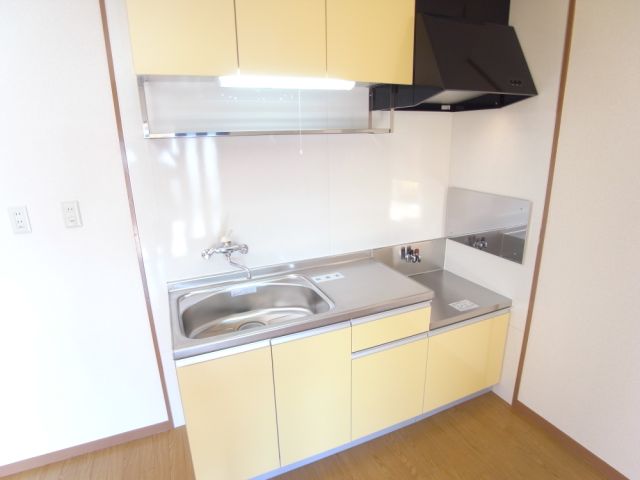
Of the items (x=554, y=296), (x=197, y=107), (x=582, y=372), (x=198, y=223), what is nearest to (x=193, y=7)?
(x=197, y=107)

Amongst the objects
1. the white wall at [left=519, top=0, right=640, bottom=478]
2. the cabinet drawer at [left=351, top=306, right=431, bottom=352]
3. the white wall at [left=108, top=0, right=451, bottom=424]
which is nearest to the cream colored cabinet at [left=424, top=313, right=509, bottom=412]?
the cabinet drawer at [left=351, top=306, right=431, bottom=352]

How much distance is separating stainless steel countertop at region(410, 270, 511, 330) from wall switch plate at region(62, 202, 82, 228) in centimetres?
175

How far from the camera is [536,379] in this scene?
194 cm

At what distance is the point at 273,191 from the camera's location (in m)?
1.87

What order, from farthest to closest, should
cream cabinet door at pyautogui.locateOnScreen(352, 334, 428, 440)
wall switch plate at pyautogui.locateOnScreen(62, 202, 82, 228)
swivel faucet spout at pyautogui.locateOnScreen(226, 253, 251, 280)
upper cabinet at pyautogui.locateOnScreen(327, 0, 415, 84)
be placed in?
swivel faucet spout at pyautogui.locateOnScreen(226, 253, 251, 280) < cream cabinet door at pyautogui.locateOnScreen(352, 334, 428, 440) < wall switch plate at pyautogui.locateOnScreen(62, 202, 82, 228) < upper cabinet at pyautogui.locateOnScreen(327, 0, 415, 84)

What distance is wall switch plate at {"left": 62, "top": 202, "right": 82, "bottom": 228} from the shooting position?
5.24ft

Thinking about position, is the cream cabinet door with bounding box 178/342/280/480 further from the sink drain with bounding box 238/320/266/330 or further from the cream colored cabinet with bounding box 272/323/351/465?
the sink drain with bounding box 238/320/266/330

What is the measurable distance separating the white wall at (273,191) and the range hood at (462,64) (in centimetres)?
39

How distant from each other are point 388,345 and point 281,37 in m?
1.41

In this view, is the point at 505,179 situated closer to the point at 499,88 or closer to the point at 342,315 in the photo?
the point at 499,88

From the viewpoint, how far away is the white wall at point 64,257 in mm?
1454

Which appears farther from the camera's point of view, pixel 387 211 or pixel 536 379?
pixel 387 211

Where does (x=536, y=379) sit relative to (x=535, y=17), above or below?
below

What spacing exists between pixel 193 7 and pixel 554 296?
79.3 inches
